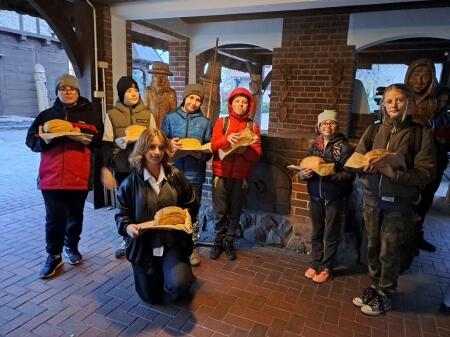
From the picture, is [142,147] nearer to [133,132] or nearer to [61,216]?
[133,132]

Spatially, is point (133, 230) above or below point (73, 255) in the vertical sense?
above

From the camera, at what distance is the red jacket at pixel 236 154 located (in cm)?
290

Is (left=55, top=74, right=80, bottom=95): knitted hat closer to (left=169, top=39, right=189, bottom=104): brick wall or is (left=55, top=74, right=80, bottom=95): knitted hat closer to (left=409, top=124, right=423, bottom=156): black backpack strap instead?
(left=409, top=124, right=423, bottom=156): black backpack strap

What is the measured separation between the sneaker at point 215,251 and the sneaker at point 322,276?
35.8 inches

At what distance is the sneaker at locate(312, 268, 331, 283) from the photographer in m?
2.83

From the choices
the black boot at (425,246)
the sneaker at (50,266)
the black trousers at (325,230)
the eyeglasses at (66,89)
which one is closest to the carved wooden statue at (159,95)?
the eyeglasses at (66,89)

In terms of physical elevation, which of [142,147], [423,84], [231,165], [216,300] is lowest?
[216,300]

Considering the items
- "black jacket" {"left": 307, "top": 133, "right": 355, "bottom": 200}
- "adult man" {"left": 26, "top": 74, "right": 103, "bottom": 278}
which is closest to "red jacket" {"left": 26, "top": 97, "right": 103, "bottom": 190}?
"adult man" {"left": 26, "top": 74, "right": 103, "bottom": 278}

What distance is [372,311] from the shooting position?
2406mm

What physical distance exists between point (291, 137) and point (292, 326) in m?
1.89

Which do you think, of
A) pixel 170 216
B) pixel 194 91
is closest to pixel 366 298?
pixel 170 216

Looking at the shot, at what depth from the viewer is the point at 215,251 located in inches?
127

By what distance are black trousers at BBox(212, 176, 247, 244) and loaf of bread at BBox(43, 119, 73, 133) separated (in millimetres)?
1315

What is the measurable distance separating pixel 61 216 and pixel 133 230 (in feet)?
3.28
